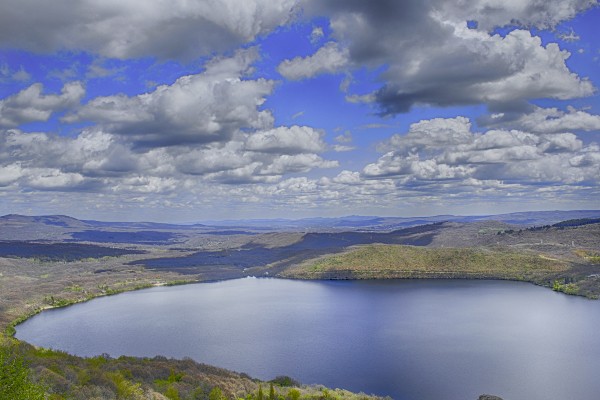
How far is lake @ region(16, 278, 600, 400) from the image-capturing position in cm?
10050

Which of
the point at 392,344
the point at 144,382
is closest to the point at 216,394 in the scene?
the point at 144,382

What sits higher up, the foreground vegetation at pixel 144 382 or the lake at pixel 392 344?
the foreground vegetation at pixel 144 382

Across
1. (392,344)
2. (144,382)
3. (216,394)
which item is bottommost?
(392,344)

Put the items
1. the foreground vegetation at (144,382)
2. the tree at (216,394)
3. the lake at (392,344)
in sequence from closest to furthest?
1. the foreground vegetation at (144,382)
2. the tree at (216,394)
3. the lake at (392,344)

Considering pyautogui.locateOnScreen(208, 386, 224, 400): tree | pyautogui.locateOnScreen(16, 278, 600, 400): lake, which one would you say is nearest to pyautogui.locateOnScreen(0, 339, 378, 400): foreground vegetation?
pyautogui.locateOnScreen(208, 386, 224, 400): tree

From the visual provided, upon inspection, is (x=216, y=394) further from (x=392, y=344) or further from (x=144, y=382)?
(x=392, y=344)

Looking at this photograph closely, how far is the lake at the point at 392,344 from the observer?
3957 inches

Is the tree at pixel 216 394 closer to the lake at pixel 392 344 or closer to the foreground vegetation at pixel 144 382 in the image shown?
the foreground vegetation at pixel 144 382

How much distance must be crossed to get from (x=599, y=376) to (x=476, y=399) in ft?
104

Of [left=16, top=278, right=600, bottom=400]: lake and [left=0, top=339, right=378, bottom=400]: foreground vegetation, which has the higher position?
[left=0, top=339, right=378, bottom=400]: foreground vegetation

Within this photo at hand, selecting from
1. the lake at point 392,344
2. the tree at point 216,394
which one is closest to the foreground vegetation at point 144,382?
the tree at point 216,394

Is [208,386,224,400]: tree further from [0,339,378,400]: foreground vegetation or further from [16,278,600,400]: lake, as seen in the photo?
[16,278,600,400]: lake

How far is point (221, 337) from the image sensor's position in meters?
153

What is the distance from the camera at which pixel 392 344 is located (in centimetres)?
13675
